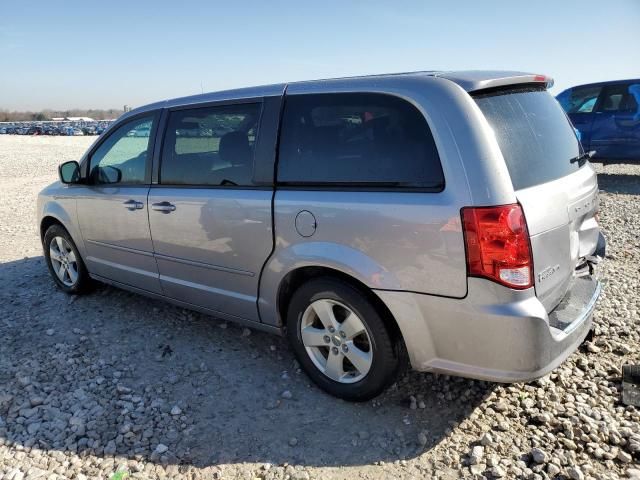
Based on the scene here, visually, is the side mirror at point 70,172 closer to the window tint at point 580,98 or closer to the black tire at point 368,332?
the black tire at point 368,332

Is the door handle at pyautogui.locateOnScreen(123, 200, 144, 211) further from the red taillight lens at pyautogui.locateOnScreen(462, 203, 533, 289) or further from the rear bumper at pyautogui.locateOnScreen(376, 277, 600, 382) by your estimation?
the red taillight lens at pyautogui.locateOnScreen(462, 203, 533, 289)

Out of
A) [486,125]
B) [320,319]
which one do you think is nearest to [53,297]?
[320,319]

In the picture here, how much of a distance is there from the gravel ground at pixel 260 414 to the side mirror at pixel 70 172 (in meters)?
1.32

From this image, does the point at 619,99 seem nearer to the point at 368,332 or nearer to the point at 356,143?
the point at 356,143

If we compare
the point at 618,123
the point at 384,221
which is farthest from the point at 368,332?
the point at 618,123

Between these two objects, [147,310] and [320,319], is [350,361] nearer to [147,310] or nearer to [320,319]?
[320,319]

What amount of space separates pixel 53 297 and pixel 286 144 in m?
3.22

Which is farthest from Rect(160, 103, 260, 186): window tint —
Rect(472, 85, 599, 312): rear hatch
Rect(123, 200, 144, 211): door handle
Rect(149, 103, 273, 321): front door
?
Rect(472, 85, 599, 312): rear hatch

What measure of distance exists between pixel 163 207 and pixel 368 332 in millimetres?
1831

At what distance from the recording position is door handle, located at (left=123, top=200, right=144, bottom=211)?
12.6ft

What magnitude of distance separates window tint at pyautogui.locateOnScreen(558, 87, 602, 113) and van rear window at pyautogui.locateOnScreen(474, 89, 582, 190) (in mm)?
8162

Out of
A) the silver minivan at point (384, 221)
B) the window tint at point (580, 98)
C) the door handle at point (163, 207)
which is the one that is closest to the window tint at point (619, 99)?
the window tint at point (580, 98)

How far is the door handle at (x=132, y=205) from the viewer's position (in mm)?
3830

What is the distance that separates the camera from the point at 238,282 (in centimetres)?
333
